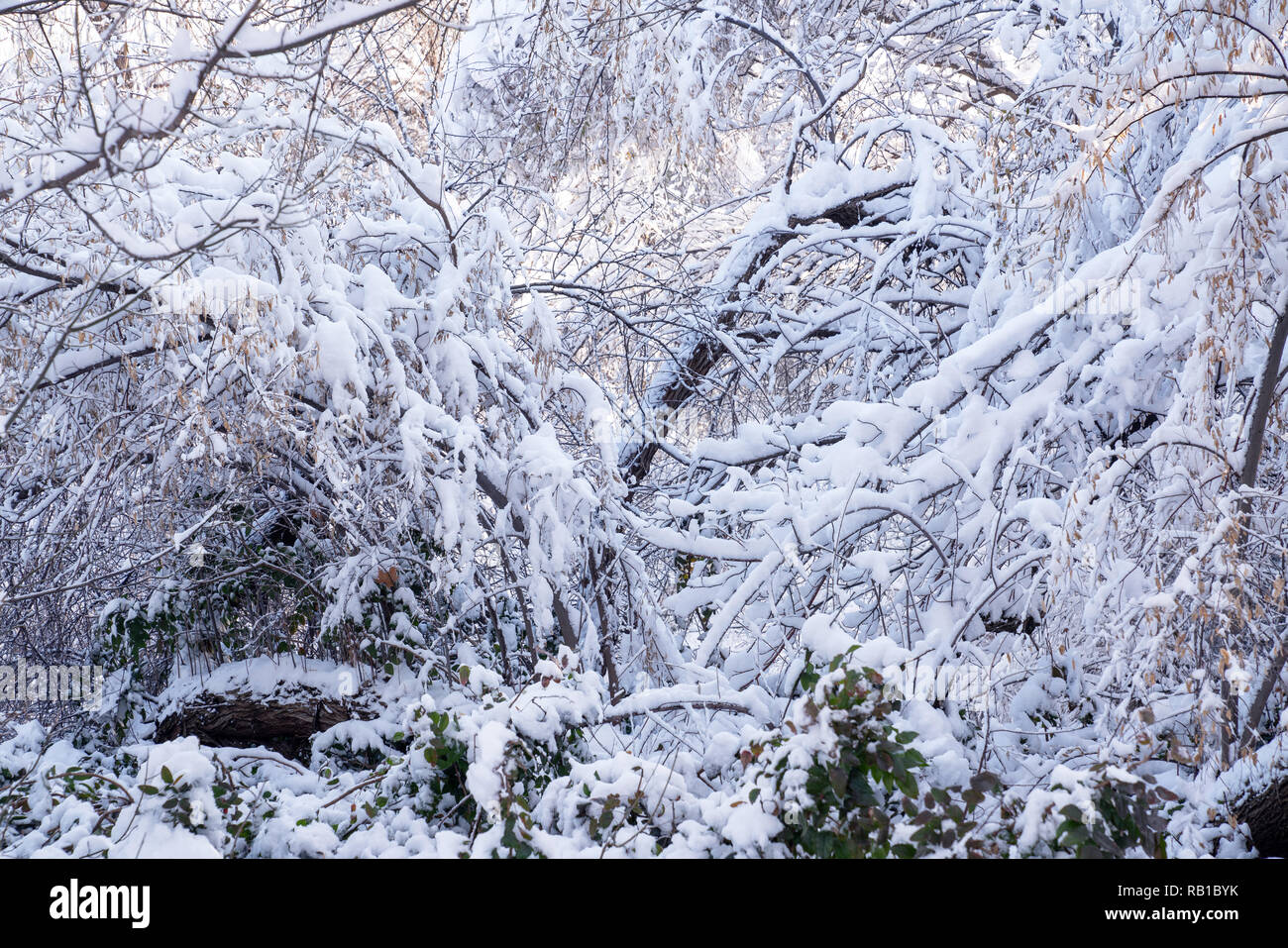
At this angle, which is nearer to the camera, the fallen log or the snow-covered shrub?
the snow-covered shrub

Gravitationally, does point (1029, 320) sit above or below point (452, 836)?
above

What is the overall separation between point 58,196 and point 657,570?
329 centimetres

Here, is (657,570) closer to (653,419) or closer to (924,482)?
(653,419)

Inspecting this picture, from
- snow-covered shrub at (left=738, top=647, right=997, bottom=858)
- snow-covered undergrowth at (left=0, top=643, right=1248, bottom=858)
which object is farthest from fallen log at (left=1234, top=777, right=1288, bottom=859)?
snow-covered shrub at (left=738, top=647, right=997, bottom=858)

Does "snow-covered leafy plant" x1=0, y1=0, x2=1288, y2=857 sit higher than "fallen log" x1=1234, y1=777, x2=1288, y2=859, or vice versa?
"snow-covered leafy plant" x1=0, y1=0, x2=1288, y2=857

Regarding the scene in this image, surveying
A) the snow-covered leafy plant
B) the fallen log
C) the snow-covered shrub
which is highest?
the snow-covered leafy plant

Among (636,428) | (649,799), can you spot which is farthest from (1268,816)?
(636,428)

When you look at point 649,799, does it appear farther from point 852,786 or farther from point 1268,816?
point 1268,816

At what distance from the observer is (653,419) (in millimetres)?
5543

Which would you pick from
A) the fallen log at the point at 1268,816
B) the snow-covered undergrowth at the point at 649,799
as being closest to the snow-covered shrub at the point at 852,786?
the snow-covered undergrowth at the point at 649,799

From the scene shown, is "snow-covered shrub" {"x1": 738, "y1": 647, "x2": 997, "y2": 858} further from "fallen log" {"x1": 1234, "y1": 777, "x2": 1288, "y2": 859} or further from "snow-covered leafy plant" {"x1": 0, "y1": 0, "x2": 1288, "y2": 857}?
"fallen log" {"x1": 1234, "y1": 777, "x2": 1288, "y2": 859}

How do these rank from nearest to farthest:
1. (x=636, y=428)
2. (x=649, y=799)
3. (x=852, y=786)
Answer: (x=852, y=786) < (x=649, y=799) < (x=636, y=428)

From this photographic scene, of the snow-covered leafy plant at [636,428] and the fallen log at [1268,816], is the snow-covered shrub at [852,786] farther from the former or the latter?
the fallen log at [1268,816]
